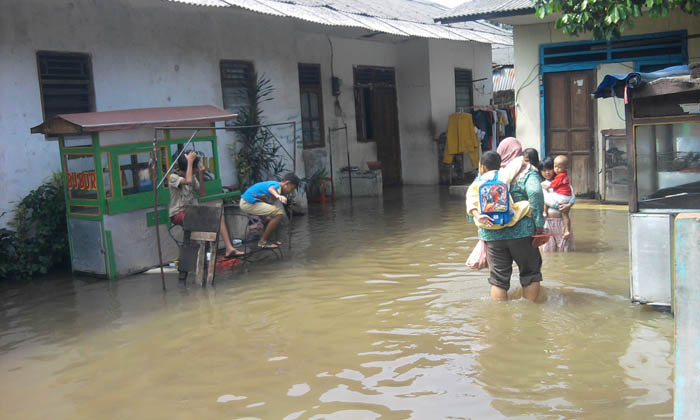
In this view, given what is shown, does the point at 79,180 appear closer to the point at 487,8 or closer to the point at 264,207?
the point at 264,207

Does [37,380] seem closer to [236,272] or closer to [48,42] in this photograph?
[236,272]

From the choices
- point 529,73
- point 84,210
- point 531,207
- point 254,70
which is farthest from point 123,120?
→ point 529,73

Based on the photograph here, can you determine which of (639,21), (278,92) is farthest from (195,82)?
(639,21)

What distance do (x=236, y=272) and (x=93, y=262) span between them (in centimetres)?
179

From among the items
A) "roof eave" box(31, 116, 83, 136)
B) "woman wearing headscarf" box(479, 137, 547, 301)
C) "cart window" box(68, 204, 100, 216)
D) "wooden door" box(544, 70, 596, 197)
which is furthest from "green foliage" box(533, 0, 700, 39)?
"cart window" box(68, 204, 100, 216)

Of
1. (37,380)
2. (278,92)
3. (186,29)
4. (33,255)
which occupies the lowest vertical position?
(37,380)

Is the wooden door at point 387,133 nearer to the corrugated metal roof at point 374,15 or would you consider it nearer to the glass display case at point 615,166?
the corrugated metal roof at point 374,15

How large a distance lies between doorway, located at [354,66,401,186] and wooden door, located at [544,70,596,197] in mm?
5051

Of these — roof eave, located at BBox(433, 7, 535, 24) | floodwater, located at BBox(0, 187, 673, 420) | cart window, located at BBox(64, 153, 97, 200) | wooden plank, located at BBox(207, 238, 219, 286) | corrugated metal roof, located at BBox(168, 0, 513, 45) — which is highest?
corrugated metal roof, located at BBox(168, 0, 513, 45)

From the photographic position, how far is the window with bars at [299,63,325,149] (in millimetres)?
14727

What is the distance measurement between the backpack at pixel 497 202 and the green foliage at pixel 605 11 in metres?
3.20

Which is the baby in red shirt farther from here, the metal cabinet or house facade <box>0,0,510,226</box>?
house facade <box>0,0,510,226</box>

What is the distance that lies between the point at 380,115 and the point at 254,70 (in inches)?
211

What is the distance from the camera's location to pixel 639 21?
37.7 ft
